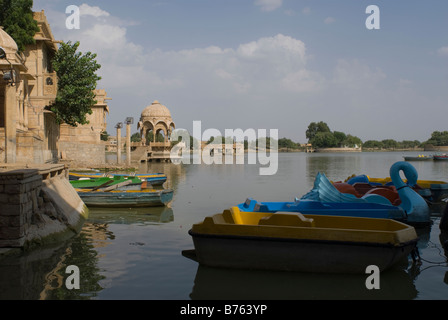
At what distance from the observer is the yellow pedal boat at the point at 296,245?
727 cm

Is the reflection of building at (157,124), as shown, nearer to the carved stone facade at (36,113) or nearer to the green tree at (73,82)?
the carved stone facade at (36,113)

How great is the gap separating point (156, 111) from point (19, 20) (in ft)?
143

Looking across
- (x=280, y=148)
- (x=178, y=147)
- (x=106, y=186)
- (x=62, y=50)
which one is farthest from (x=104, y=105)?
(x=280, y=148)

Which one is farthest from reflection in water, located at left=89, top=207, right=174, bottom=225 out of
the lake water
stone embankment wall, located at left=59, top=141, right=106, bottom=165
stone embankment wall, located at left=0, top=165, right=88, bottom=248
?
stone embankment wall, located at left=59, top=141, right=106, bottom=165

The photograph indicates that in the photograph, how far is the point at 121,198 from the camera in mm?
15586

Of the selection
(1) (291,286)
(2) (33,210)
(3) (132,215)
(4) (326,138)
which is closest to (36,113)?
(3) (132,215)

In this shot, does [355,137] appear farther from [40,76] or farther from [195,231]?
[195,231]

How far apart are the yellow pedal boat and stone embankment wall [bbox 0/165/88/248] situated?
13.0ft

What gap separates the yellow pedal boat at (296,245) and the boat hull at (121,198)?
7.98 metres

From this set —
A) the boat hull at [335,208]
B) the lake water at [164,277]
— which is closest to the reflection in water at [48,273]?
the lake water at [164,277]

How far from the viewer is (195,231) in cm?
798

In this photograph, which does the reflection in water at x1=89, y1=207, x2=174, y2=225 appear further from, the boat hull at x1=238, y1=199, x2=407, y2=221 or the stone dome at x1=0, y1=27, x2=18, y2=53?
the stone dome at x1=0, y1=27, x2=18, y2=53

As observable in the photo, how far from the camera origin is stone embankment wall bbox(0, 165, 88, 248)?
880 cm
